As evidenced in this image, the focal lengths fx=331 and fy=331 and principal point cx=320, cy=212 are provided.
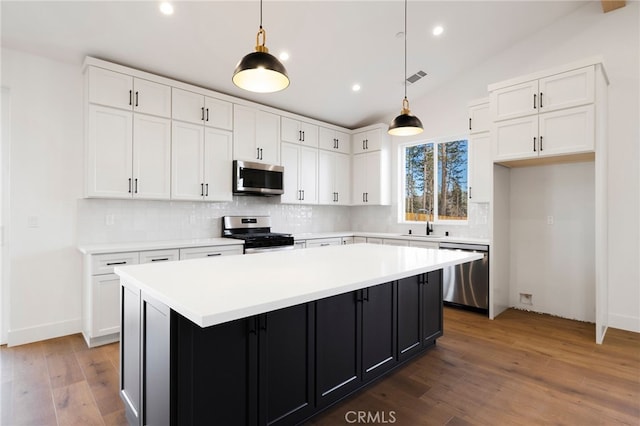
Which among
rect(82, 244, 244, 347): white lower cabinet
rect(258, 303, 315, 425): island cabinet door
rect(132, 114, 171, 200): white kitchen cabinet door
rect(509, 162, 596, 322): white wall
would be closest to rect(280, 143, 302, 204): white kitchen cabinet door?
rect(132, 114, 171, 200): white kitchen cabinet door

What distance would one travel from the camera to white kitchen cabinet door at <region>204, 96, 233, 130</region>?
4016 mm

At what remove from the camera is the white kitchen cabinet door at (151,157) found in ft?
11.4

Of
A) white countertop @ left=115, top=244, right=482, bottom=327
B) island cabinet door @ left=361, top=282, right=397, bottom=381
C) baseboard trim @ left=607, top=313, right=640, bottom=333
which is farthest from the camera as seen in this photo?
baseboard trim @ left=607, top=313, right=640, bottom=333

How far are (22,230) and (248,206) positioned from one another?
2428mm

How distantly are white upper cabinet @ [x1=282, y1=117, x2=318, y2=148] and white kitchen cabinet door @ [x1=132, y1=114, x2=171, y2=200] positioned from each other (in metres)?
1.73

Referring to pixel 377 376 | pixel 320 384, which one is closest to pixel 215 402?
pixel 320 384

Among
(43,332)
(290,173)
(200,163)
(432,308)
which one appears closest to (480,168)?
(432,308)

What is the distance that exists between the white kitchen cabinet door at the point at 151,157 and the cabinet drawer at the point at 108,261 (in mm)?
664

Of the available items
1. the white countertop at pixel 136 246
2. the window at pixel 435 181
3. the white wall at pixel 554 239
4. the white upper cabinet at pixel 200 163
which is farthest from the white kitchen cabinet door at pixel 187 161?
the white wall at pixel 554 239

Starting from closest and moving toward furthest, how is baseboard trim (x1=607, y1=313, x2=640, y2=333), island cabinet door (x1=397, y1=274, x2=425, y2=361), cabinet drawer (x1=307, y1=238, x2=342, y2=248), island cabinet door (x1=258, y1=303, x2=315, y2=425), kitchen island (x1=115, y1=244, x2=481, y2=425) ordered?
1. kitchen island (x1=115, y1=244, x2=481, y2=425)
2. island cabinet door (x1=258, y1=303, x2=315, y2=425)
3. island cabinet door (x1=397, y1=274, x2=425, y2=361)
4. baseboard trim (x1=607, y1=313, x2=640, y2=333)
5. cabinet drawer (x1=307, y1=238, x2=342, y2=248)

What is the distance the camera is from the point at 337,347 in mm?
2049

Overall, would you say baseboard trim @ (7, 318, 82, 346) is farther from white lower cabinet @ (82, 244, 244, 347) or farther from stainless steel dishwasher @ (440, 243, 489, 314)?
stainless steel dishwasher @ (440, 243, 489, 314)

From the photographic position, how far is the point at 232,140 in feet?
14.0

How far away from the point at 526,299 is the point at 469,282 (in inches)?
31.9
